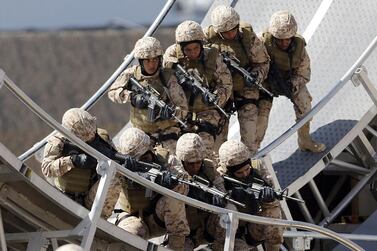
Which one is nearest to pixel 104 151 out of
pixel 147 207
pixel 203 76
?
pixel 147 207

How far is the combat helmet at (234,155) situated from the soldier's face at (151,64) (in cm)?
96

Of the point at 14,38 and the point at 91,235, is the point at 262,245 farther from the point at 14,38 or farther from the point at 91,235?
the point at 14,38

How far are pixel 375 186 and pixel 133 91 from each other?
275cm

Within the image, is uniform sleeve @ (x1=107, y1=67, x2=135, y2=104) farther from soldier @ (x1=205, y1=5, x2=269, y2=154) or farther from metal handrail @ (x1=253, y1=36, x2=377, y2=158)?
metal handrail @ (x1=253, y1=36, x2=377, y2=158)

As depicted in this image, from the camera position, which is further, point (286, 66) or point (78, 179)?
point (286, 66)

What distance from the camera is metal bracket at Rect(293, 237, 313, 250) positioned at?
17703mm

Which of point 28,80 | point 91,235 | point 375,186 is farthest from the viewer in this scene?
point 28,80

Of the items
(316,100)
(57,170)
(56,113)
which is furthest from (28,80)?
(57,170)

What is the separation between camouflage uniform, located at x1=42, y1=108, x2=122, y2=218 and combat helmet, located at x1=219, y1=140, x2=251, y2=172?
1.06 m

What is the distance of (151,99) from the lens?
17.3 m

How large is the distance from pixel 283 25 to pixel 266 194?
6.71 feet

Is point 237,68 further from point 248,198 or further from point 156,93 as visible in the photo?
point 248,198

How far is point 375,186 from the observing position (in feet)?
62.2

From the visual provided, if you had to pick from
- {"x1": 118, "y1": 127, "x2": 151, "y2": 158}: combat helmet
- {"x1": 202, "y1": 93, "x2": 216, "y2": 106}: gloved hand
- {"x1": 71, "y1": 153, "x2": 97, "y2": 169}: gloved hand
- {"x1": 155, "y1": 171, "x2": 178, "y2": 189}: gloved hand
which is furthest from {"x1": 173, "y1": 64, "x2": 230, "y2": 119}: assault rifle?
{"x1": 71, "y1": 153, "x2": 97, "y2": 169}: gloved hand
